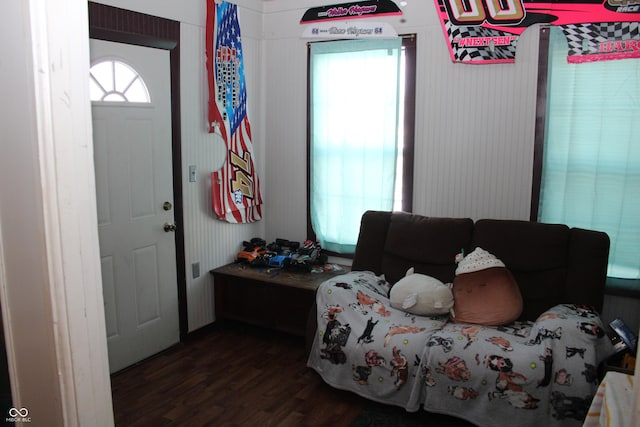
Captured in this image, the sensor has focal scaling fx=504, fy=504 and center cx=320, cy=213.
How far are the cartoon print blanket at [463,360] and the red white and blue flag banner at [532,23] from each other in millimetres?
1547

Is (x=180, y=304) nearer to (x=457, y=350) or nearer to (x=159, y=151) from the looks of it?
(x=159, y=151)

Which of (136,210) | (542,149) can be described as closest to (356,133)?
(542,149)

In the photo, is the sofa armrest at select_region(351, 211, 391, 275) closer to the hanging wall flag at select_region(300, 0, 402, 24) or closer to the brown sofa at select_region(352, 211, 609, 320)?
the brown sofa at select_region(352, 211, 609, 320)

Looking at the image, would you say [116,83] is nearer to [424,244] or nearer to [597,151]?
[424,244]

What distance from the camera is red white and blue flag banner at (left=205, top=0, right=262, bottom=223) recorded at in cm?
360

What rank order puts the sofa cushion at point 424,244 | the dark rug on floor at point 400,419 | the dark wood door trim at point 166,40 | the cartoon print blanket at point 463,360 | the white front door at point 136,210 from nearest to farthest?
the cartoon print blanket at point 463,360
the dark rug on floor at point 400,419
the dark wood door trim at point 166,40
the white front door at point 136,210
the sofa cushion at point 424,244

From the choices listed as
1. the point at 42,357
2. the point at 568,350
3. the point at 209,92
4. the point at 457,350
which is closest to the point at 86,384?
the point at 42,357

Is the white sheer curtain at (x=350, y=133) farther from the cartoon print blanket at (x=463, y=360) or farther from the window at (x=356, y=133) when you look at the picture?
the cartoon print blanket at (x=463, y=360)

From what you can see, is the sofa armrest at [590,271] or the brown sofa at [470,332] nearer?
the brown sofa at [470,332]

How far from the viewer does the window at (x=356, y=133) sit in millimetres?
3615

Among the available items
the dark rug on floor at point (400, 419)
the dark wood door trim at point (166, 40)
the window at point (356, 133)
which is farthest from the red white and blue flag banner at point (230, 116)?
the dark rug on floor at point (400, 419)

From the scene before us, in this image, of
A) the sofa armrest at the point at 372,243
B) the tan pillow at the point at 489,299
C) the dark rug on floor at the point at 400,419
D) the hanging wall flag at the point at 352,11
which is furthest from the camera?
the hanging wall flag at the point at 352,11

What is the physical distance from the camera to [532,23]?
316cm

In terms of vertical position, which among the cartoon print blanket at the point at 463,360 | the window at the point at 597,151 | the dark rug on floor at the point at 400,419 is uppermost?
the window at the point at 597,151
